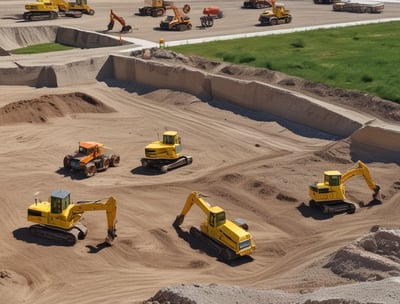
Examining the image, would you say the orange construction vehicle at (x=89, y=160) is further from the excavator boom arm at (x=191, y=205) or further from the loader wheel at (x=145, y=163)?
the excavator boom arm at (x=191, y=205)

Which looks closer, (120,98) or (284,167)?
(284,167)

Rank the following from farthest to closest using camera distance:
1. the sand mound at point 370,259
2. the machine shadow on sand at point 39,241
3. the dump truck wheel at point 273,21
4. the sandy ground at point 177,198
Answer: the dump truck wheel at point 273,21, the machine shadow on sand at point 39,241, the sandy ground at point 177,198, the sand mound at point 370,259

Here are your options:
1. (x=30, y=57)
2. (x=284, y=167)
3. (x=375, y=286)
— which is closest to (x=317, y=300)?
(x=375, y=286)

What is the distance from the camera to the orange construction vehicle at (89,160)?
1134 inches

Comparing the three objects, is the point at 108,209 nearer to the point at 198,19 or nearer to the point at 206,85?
the point at 206,85

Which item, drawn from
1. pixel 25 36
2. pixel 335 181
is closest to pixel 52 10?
pixel 25 36

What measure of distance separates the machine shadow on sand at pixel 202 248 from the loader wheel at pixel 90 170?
637cm

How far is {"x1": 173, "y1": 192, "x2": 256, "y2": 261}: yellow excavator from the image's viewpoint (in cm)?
2106

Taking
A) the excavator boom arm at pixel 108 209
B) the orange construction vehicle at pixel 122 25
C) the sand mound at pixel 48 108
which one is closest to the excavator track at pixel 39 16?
the orange construction vehicle at pixel 122 25

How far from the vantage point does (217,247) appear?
2159 cm

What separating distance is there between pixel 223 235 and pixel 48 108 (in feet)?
61.2

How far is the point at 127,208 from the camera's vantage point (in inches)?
1009

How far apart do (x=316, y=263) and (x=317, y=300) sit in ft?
21.3

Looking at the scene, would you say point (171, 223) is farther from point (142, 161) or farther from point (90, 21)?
point (90, 21)
